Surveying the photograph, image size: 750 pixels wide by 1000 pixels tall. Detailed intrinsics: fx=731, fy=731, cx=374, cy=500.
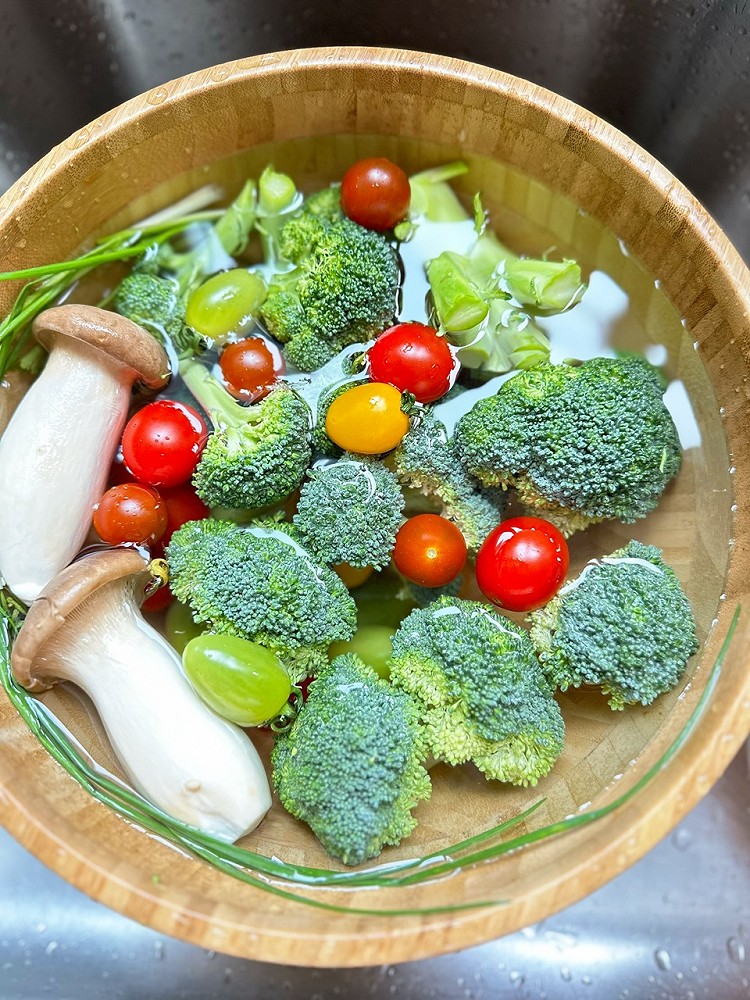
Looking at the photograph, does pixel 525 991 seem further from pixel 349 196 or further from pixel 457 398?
pixel 349 196

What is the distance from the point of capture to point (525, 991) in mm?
1676

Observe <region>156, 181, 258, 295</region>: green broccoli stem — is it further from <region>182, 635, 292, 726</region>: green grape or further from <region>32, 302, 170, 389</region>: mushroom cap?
<region>182, 635, 292, 726</region>: green grape

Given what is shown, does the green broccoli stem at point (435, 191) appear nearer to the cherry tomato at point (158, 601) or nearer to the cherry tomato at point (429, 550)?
the cherry tomato at point (429, 550)

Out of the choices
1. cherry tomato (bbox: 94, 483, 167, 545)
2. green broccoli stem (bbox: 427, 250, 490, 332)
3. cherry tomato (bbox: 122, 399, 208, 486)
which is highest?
green broccoli stem (bbox: 427, 250, 490, 332)

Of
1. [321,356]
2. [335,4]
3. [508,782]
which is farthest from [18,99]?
[508,782]

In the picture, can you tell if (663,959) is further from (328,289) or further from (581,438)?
(328,289)

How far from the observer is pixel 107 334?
131cm

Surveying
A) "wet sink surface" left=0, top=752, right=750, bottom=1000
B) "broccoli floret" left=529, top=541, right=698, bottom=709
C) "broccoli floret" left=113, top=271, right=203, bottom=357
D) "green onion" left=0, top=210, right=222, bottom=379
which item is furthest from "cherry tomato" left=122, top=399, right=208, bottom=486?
"wet sink surface" left=0, top=752, right=750, bottom=1000

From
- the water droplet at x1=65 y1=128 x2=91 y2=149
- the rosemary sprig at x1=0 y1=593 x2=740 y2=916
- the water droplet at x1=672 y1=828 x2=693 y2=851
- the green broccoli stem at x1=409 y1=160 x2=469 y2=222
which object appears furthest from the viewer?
the water droplet at x1=672 y1=828 x2=693 y2=851

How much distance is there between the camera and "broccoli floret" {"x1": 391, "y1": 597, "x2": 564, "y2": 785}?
129 centimetres

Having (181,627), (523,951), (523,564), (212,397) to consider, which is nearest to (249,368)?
(212,397)

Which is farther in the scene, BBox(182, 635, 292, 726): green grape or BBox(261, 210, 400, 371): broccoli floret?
BBox(261, 210, 400, 371): broccoli floret

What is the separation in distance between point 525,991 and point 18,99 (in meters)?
2.33

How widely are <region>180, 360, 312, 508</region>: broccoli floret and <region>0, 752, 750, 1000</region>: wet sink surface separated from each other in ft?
3.50
